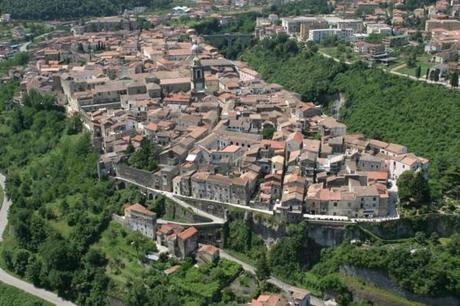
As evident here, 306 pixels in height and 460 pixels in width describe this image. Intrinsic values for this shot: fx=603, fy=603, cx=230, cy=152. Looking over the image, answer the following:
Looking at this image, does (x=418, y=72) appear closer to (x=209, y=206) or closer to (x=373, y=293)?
(x=209, y=206)

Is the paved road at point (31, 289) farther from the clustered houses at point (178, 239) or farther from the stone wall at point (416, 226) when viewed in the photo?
the stone wall at point (416, 226)

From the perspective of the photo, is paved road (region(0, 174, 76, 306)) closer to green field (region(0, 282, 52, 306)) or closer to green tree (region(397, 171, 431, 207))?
green field (region(0, 282, 52, 306))

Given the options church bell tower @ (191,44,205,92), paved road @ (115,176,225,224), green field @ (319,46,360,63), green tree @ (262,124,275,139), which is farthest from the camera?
green field @ (319,46,360,63)

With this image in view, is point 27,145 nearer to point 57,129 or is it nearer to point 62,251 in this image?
point 57,129

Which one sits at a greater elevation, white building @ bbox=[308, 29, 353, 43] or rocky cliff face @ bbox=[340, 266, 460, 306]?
white building @ bbox=[308, 29, 353, 43]

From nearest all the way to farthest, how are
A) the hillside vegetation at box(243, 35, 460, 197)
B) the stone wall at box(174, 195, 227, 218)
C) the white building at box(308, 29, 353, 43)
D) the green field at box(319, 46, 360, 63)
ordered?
the stone wall at box(174, 195, 227, 218), the hillside vegetation at box(243, 35, 460, 197), the green field at box(319, 46, 360, 63), the white building at box(308, 29, 353, 43)

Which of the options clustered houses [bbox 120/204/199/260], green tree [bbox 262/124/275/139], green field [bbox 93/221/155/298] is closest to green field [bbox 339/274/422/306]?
clustered houses [bbox 120/204/199/260]

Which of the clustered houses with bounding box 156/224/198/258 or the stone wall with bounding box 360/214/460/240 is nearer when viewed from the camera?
the stone wall with bounding box 360/214/460/240

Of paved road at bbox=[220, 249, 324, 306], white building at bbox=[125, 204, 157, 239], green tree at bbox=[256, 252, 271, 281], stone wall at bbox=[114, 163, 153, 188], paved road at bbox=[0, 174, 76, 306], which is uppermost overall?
stone wall at bbox=[114, 163, 153, 188]
